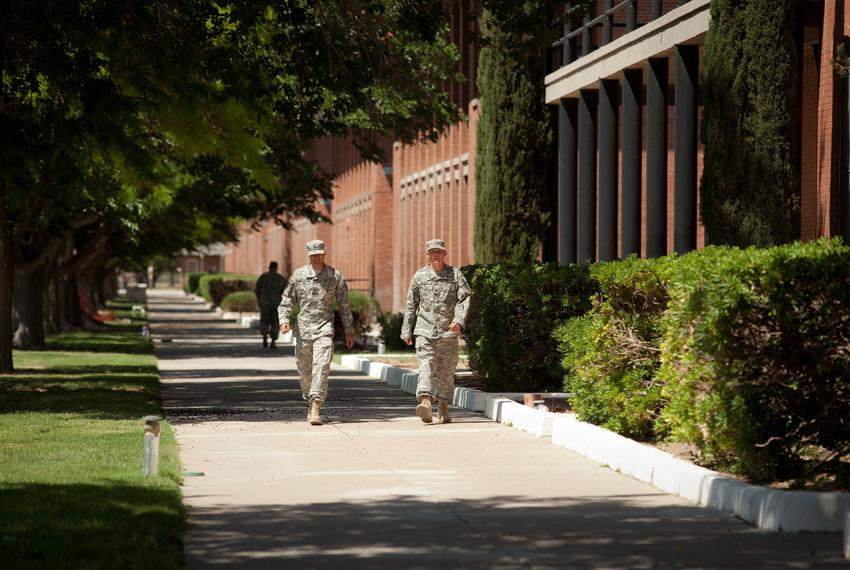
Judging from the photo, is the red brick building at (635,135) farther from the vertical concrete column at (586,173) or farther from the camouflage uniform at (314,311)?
the camouflage uniform at (314,311)

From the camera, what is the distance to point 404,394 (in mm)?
20531

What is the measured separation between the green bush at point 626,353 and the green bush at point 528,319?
3.68 metres

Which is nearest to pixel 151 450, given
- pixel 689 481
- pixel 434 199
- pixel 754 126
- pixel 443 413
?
pixel 689 481

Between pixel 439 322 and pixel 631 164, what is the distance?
9.10m

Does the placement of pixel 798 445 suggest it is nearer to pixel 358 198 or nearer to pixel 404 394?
pixel 404 394

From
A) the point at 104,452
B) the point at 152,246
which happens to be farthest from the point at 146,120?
the point at 152,246

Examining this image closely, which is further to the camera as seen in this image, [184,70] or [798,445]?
[184,70]

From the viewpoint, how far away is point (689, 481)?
10.0 m

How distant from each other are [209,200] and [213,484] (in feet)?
93.6

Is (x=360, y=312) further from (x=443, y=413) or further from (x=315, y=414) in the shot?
(x=315, y=414)

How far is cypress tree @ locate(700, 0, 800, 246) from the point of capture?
58.2ft

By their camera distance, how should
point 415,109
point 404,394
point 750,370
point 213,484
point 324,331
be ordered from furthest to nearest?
point 415,109
point 404,394
point 324,331
point 213,484
point 750,370

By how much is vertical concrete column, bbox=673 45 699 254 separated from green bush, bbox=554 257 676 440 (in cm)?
809

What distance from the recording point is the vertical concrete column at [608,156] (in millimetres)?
25406
